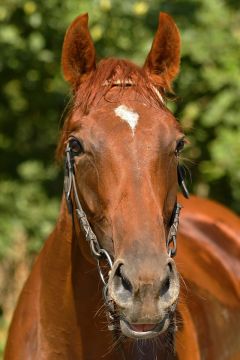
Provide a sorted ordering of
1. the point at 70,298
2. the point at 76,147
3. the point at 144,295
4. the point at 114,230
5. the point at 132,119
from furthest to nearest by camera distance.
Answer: the point at 70,298, the point at 76,147, the point at 132,119, the point at 114,230, the point at 144,295

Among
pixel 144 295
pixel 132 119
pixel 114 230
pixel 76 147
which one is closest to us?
pixel 144 295

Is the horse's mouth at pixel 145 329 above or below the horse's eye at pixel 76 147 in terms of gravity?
below

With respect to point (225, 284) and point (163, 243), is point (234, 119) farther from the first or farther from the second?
point (163, 243)

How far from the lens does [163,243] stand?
281cm

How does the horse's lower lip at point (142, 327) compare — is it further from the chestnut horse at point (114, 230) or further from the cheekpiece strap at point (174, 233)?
the cheekpiece strap at point (174, 233)

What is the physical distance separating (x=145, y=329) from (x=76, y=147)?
0.74 meters

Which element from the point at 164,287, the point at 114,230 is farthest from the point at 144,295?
the point at 114,230

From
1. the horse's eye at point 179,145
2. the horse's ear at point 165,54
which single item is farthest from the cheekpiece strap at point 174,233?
the horse's ear at point 165,54

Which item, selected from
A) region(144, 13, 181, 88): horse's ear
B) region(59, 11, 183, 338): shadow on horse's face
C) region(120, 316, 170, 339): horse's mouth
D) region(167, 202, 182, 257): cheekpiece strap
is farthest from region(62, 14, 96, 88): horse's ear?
region(120, 316, 170, 339): horse's mouth

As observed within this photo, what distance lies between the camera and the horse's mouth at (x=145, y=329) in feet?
9.18

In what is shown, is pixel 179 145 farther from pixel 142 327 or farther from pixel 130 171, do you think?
pixel 142 327

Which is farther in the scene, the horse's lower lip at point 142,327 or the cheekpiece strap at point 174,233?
the cheekpiece strap at point 174,233

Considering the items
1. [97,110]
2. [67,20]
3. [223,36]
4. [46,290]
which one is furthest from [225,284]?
[223,36]

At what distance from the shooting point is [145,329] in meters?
2.81
